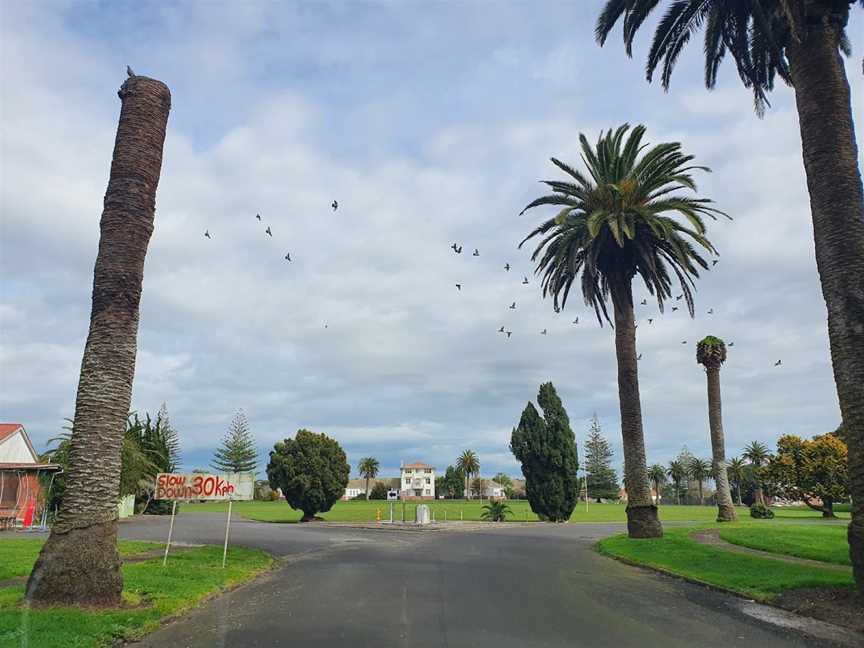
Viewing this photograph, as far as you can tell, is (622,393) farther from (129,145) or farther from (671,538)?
(129,145)

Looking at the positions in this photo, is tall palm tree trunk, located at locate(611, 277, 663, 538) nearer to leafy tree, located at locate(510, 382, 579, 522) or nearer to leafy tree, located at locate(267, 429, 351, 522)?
leafy tree, located at locate(510, 382, 579, 522)

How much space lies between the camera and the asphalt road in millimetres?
9062

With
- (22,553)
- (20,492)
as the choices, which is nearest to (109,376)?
(22,553)

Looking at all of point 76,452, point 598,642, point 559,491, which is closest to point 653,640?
point 598,642

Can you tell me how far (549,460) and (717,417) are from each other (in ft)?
45.2

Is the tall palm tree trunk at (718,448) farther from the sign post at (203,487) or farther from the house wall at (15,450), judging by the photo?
the house wall at (15,450)

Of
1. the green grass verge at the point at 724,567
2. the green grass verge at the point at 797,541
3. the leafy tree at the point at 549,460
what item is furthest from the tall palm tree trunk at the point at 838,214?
the leafy tree at the point at 549,460

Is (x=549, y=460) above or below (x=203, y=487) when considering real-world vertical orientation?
above

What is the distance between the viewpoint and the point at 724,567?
16141 millimetres

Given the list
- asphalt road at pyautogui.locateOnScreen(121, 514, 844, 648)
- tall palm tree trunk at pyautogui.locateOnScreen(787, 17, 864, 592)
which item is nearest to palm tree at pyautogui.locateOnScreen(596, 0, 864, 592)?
tall palm tree trunk at pyautogui.locateOnScreen(787, 17, 864, 592)

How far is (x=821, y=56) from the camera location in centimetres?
1373

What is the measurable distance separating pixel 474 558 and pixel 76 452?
1244 centimetres

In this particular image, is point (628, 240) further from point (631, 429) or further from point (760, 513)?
point (760, 513)

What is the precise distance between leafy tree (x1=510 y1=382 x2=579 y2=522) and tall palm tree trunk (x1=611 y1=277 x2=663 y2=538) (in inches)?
902
